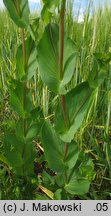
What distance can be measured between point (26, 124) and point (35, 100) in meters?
0.39

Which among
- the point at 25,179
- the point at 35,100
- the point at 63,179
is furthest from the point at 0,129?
the point at 63,179

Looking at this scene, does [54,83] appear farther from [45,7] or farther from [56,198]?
[56,198]

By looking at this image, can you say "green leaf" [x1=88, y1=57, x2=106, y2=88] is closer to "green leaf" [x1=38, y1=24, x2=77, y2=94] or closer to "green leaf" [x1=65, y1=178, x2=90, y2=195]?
"green leaf" [x1=38, y1=24, x2=77, y2=94]

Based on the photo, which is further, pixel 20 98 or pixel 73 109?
pixel 20 98

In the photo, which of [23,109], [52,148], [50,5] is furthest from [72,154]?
[50,5]

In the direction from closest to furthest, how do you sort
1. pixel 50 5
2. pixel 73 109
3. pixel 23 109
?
pixel 50 5 < pixel 73 109 < pixel 23 109

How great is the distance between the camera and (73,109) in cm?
65

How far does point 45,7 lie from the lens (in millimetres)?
558

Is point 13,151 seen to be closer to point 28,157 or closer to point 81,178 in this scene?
point 28,157

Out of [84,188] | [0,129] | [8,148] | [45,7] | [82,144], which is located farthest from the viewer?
[0,129]

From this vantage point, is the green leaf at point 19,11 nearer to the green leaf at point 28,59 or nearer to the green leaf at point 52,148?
the green leaf at point 28,59

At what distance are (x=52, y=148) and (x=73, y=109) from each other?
11 centimetres

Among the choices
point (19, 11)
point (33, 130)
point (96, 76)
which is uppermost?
point (19, 11)

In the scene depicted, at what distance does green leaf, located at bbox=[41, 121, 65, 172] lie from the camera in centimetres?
70
